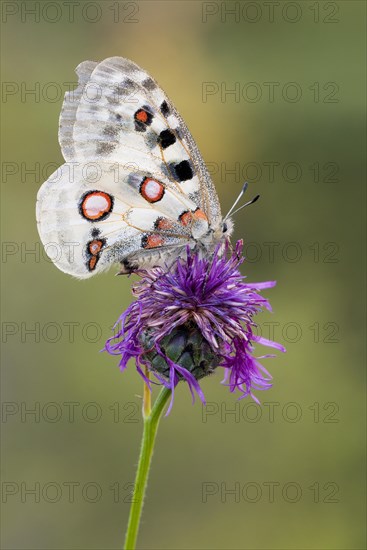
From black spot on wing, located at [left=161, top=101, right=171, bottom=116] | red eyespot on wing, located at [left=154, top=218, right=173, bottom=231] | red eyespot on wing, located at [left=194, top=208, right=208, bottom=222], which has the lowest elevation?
red eyespot on wing, located at [left=154, top=218, right=173, bottom=231]

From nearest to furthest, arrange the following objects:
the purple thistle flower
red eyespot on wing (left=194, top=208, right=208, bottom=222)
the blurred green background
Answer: the purple thistle flower → red eyespot on wing (left=194, top=208, right=208, bottom=222) → the blurred green background

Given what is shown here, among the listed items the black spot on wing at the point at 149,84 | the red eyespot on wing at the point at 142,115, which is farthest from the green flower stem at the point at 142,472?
the black spot on wing at the point at 149,84

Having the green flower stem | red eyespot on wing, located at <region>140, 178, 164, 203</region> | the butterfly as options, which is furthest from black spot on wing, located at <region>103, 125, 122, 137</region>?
the green flower stem

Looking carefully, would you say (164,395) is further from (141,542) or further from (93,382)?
(93,382)

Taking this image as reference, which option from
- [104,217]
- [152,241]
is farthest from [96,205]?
[152,241]

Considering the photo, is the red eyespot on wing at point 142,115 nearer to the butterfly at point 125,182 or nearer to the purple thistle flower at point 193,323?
the butterfly at point 125,182

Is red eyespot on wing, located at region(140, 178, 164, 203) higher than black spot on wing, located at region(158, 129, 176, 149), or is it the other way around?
black spot on wing, located at region(158, 129, 176, 149)

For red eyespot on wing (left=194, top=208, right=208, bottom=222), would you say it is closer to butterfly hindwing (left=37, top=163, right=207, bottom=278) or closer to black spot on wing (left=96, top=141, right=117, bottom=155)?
butterfly hindwing (left=37, top=163, right=207, bottom=278)

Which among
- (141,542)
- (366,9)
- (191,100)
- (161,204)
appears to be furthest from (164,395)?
(366,9)
